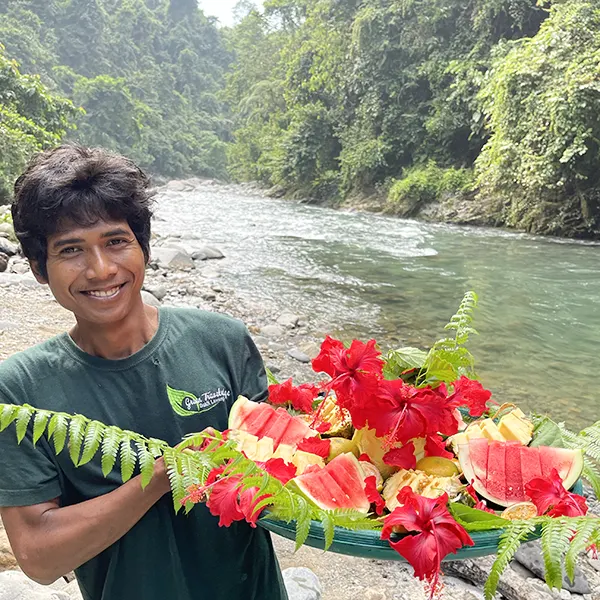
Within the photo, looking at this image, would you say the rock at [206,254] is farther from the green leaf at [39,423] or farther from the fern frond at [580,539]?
the fern frond at [580,539]

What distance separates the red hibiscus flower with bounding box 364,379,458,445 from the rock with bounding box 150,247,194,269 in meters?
10.6

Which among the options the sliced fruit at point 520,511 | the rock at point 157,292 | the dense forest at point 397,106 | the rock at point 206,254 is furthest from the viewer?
the dense forest at point 397,106

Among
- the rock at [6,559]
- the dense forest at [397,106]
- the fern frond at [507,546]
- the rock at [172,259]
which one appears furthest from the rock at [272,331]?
the dense forest at [397,106]

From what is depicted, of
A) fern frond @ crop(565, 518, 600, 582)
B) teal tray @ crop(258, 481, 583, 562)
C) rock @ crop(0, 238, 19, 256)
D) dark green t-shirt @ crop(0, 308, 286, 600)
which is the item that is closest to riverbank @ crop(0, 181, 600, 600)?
rock @ crop(0, 238, 19, 256)

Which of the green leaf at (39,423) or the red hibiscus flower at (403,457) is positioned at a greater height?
the green leaf at (39,423)

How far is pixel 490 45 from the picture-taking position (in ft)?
65.5

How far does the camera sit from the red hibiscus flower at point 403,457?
46.6 inches

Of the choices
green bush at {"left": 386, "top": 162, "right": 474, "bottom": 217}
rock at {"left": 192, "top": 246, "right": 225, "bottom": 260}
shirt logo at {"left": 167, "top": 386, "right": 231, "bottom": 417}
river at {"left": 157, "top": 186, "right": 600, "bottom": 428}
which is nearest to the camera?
shirt logo at {"left": 167, "top": 386, "right": 231, "bottom": 417}

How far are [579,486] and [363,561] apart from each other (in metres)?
1.81

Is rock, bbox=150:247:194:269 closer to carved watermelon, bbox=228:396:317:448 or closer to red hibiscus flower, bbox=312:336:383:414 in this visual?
carved watermelon, bbox=228:396:317:448

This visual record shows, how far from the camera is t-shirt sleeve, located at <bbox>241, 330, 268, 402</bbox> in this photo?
5.16ft

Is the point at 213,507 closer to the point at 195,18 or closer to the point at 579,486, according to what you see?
the point at 579,486

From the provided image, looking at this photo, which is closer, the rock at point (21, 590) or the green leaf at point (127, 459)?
the green leaf at point (127, 459)

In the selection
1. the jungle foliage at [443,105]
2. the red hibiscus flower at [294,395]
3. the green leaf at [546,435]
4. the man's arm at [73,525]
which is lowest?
the man's arm at [73,525]
